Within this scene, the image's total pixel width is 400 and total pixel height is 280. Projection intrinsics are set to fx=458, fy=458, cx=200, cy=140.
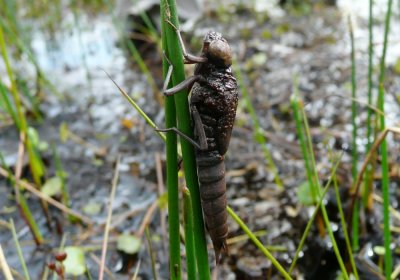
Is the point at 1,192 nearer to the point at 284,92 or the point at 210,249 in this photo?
the point at 210,249

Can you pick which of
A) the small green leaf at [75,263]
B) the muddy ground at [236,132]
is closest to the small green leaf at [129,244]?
the muddy ground at [236,132]

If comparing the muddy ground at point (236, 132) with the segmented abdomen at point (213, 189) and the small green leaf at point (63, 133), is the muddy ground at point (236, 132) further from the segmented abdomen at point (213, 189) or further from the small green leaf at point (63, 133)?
the segmented abdomen at point (213, 189)

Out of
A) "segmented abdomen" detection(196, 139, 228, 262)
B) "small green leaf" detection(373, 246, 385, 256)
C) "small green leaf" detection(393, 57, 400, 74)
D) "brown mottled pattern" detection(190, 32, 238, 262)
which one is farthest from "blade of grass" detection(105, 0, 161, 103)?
"small green leaf" detection(393, 57, 400, 74)

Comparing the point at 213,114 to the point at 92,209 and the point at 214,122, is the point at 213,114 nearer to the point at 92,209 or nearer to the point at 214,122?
the point at 214,122

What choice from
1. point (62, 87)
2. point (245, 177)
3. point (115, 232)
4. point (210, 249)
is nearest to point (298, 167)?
point (245, 177)

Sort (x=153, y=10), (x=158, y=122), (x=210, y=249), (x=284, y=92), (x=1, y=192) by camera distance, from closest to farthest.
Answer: (x=210, y=249), (x=1, y=192), (x=158, y=122), (x=284, y=92), (x=153, y=10)

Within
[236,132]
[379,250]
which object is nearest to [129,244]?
Result: [379,250]
